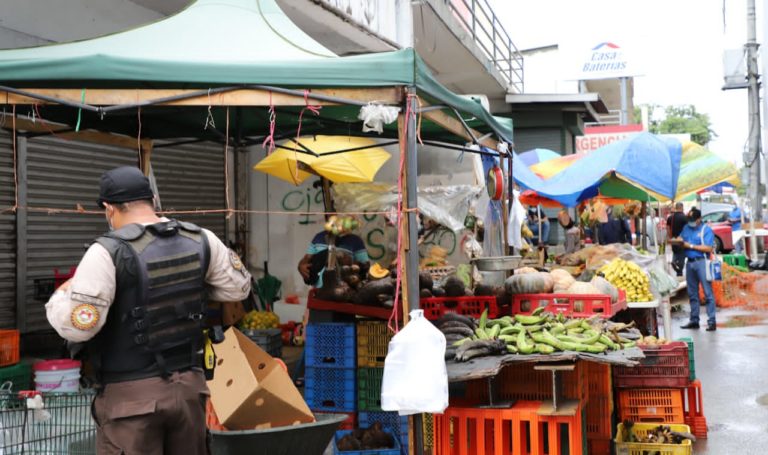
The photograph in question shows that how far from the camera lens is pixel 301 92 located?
5.34 m

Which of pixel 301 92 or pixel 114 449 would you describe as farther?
pixel 301 92

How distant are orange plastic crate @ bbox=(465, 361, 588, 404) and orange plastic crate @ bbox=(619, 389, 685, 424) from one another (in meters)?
1.24

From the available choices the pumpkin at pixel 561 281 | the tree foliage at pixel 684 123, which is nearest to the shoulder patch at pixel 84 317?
the pumpkin at pixel 561 281

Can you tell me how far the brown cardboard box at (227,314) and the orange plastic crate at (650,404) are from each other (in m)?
4.10

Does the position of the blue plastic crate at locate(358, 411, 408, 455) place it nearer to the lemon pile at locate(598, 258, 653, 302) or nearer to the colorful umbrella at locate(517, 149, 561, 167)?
the lemon pile at locate(598, 258, 653, 302)

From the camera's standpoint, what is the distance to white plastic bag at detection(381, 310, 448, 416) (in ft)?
16.2

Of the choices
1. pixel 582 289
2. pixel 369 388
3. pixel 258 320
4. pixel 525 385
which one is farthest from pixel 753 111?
pixel 525 385

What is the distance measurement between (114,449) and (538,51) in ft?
105

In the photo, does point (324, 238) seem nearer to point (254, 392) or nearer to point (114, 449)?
point (254, 392)

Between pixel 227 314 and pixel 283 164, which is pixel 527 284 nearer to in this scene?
pixel 227 314

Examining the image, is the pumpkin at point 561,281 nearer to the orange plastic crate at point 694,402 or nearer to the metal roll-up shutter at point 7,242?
the orange plastic crate at point 694,402

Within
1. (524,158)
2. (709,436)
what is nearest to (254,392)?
(709,436)

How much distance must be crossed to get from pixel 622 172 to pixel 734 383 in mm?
3513

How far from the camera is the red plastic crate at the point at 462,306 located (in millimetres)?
7441
